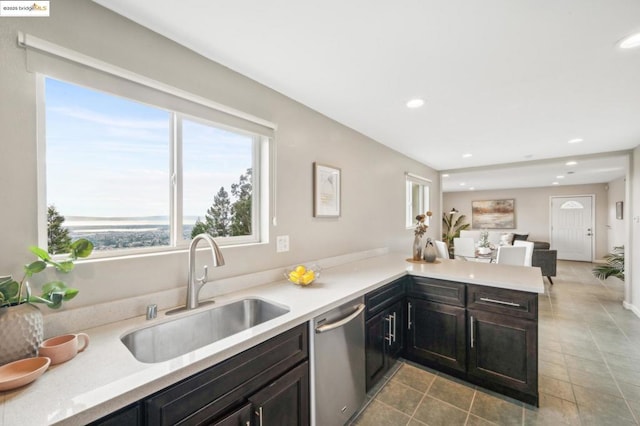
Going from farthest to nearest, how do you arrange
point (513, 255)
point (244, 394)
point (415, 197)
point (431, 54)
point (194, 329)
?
point (415, 197), point (513, 255), point (431, 54), point (194, 329), point (244, 394)

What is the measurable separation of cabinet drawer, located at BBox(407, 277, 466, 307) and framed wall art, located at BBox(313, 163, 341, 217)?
94cm

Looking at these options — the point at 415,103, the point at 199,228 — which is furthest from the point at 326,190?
the point at 199,228

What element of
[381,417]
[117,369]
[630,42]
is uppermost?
[630,42]

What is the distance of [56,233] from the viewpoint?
1144 mm

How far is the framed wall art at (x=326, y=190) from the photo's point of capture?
2.31 meters

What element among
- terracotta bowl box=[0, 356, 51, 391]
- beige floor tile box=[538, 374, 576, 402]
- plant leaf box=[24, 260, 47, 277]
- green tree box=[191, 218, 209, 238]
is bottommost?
beige floor tile box=[538, 374, 576, 402]

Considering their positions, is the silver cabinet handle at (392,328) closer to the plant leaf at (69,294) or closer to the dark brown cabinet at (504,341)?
the dark brown cabinet at (504,341)

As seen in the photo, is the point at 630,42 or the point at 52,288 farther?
the point at 630,42

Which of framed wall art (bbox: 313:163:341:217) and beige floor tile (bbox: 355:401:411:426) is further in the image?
framed wall art (bbox: 313:163:341:217)

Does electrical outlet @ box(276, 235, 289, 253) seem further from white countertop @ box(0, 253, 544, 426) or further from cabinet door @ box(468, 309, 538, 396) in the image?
cabinet door @ box(468, 309, 538, 396)

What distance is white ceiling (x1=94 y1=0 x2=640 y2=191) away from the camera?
1.25 meters

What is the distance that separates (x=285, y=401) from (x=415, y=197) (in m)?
4.26

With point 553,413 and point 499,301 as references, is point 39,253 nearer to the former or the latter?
point 499,301

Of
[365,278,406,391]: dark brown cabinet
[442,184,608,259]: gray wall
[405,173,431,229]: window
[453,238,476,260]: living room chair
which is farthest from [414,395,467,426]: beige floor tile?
[442,184,608,259]: gray wall
